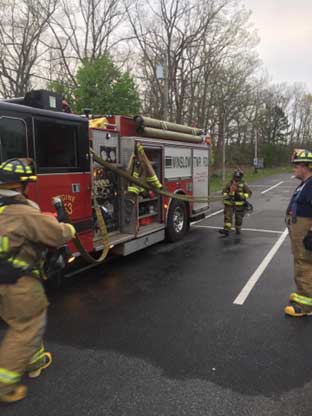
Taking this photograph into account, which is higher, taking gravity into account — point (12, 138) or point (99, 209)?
point (12, 138)

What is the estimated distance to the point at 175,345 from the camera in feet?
11.2

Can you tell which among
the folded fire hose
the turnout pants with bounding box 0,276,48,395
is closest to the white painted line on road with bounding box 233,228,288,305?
the folded fire hose

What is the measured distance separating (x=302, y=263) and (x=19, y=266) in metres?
3.17

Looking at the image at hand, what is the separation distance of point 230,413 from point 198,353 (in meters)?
0.80

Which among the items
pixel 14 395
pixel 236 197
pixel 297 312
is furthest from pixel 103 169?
pixel 236 197

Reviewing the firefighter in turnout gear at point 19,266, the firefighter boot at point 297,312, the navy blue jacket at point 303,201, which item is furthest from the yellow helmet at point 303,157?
the firefighter in turnout gear at point 19,266

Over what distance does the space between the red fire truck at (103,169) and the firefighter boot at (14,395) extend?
2118 mm

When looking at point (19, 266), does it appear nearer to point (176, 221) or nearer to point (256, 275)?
point (256, 275)

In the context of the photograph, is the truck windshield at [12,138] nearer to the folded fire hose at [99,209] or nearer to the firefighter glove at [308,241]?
the folded fire hose at [99,209]

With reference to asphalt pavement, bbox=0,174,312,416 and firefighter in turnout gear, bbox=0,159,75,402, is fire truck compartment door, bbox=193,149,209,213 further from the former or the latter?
firefighter in turnout gear, bbox=0,159,75,402

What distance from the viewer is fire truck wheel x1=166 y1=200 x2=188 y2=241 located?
750 cm

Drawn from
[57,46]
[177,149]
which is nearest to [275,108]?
[57,46]

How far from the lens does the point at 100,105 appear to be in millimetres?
14148


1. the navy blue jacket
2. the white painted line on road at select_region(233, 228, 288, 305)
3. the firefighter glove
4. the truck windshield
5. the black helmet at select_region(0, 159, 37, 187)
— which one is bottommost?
the white painted line on road at select_region(233, 228, 288, 305)
